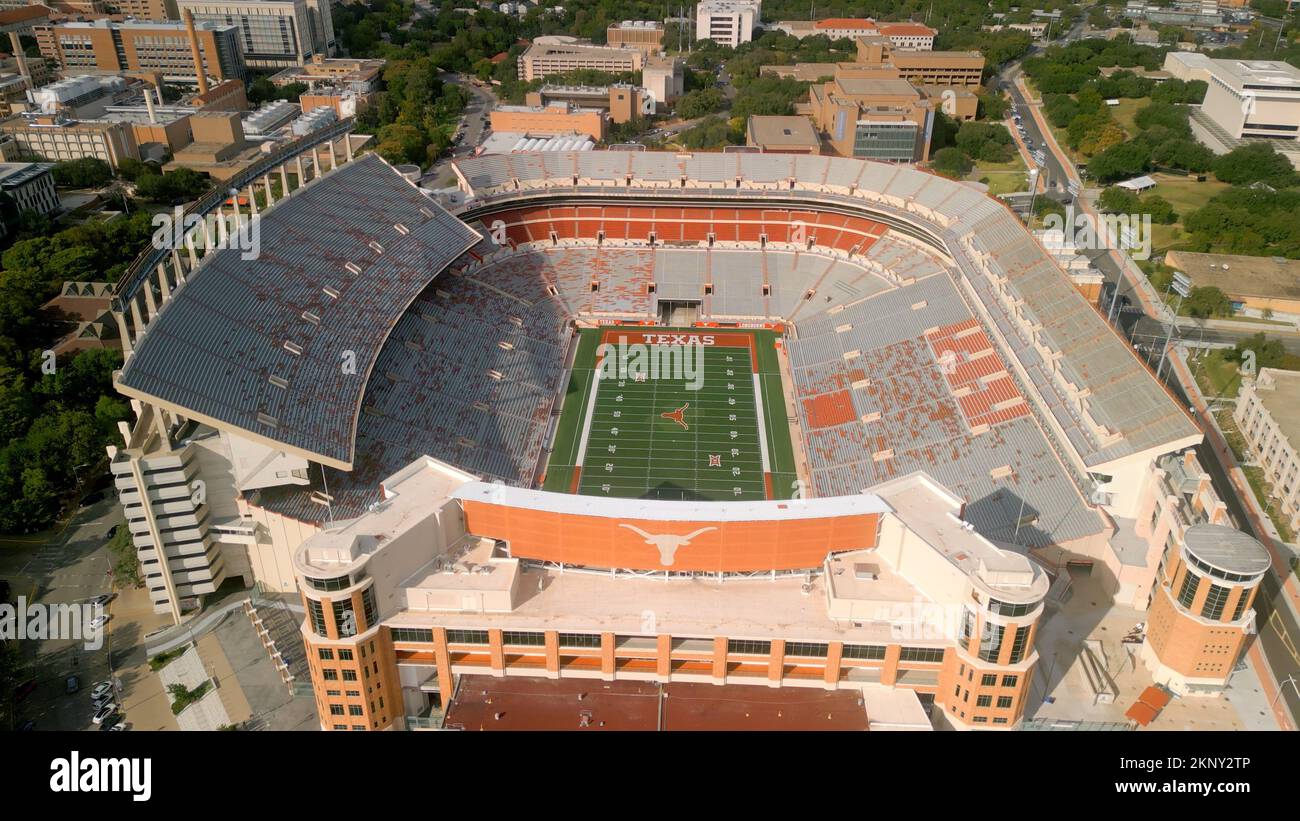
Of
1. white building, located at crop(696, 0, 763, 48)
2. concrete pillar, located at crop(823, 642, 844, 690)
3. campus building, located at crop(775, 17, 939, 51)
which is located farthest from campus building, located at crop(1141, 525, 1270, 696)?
white building, located at crop(696, 0, 763, 48)

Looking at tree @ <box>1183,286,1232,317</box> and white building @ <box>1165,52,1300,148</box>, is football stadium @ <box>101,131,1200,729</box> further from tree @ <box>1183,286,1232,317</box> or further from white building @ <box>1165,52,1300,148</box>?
white building @ <box>1165,52,1300,148</box>

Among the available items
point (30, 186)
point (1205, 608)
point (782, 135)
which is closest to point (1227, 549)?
point (1205, 608)

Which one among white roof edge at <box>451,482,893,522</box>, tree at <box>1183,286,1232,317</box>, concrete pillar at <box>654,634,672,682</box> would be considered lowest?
tree at <box>1183,286,1232,317</box>

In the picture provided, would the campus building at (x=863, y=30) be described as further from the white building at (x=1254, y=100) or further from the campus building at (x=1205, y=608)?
the campus building at (x=1205, y=608)

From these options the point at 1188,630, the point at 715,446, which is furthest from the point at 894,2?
the point at 1188,630

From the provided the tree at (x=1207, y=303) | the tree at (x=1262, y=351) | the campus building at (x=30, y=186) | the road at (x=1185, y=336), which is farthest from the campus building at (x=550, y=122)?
the tree at (x=1262, y=351)

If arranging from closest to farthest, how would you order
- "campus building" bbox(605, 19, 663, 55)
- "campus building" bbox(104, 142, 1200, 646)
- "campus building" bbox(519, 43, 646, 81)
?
"campus building" bbox(104, 142, 1200, 646) < "campus building" bbox(519, 43, 646, 81) < "campus building" bbox(605, 19, 663, 55)
